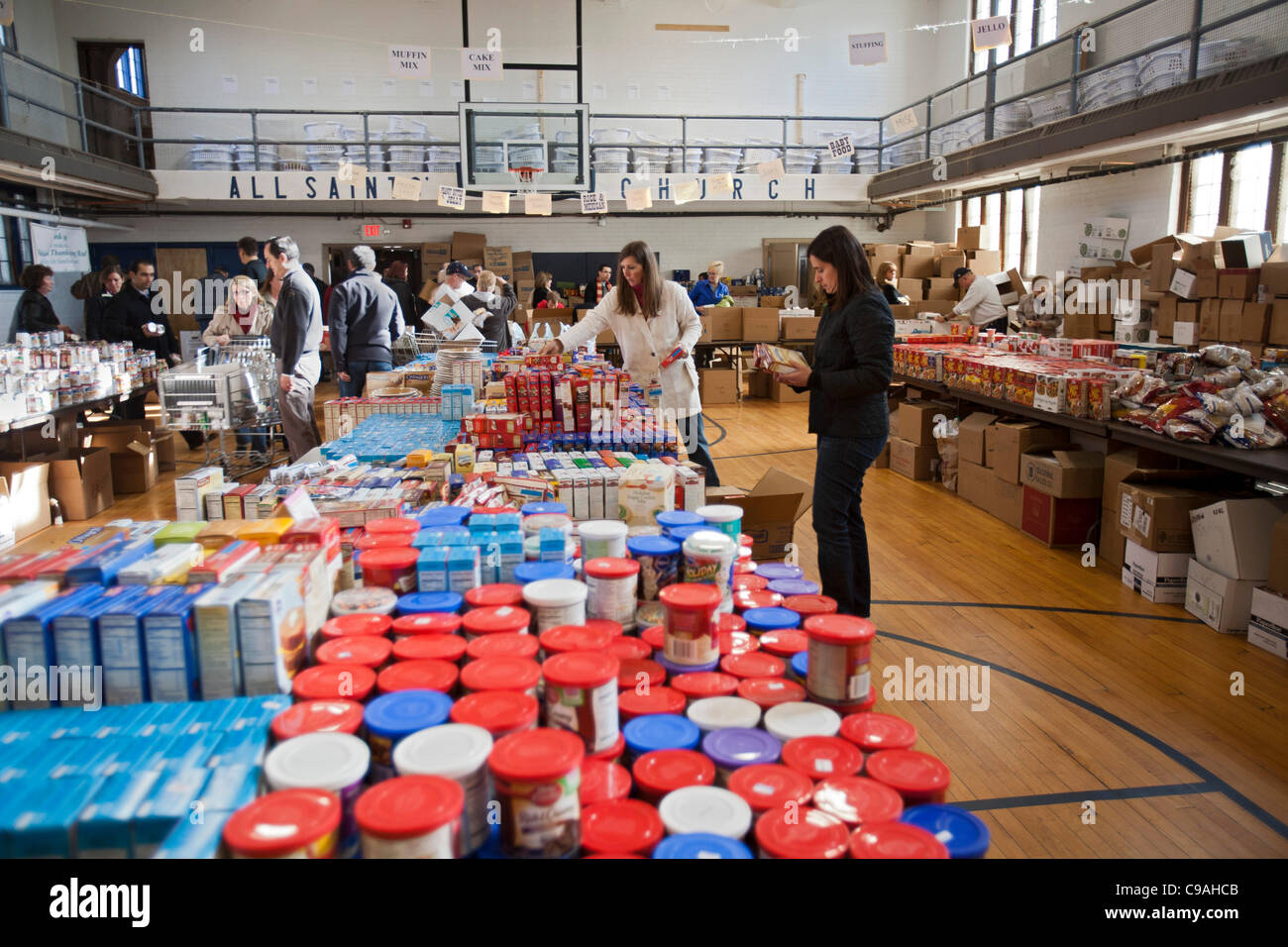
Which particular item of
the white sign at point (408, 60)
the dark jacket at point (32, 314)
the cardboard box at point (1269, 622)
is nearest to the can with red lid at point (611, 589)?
the cardboard box at point (1269, 622)

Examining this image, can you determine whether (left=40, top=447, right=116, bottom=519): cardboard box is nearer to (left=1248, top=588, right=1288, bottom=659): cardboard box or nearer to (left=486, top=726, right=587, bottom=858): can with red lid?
(left=486, top=726, right=587, bottom=858): can with red lid

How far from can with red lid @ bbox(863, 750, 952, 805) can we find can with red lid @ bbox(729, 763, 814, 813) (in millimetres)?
126

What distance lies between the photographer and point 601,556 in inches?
79.4

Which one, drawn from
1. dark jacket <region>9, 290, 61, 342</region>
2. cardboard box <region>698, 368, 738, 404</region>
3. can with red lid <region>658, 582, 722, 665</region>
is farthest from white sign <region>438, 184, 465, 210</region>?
can with red lid <region>658, 582, 722, 665</region>

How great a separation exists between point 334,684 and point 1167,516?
4.21m

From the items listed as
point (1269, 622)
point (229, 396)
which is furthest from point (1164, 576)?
point (229, 396)

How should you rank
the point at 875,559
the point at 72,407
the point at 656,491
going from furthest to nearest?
the point at 72,407 → the point at 875,559 → the point at 656,491

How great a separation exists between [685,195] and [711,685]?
368 inches

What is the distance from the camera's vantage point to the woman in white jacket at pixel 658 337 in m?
4.64

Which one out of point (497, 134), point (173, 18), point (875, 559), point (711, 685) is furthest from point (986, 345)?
point (173, 18)

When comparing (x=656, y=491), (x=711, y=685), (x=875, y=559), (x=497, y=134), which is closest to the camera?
(x=711, y=685)

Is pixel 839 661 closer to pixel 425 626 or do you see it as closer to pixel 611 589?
pixel 611 589

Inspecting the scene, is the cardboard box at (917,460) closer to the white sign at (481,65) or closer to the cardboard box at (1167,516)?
the cardboard box at (1167,516)
